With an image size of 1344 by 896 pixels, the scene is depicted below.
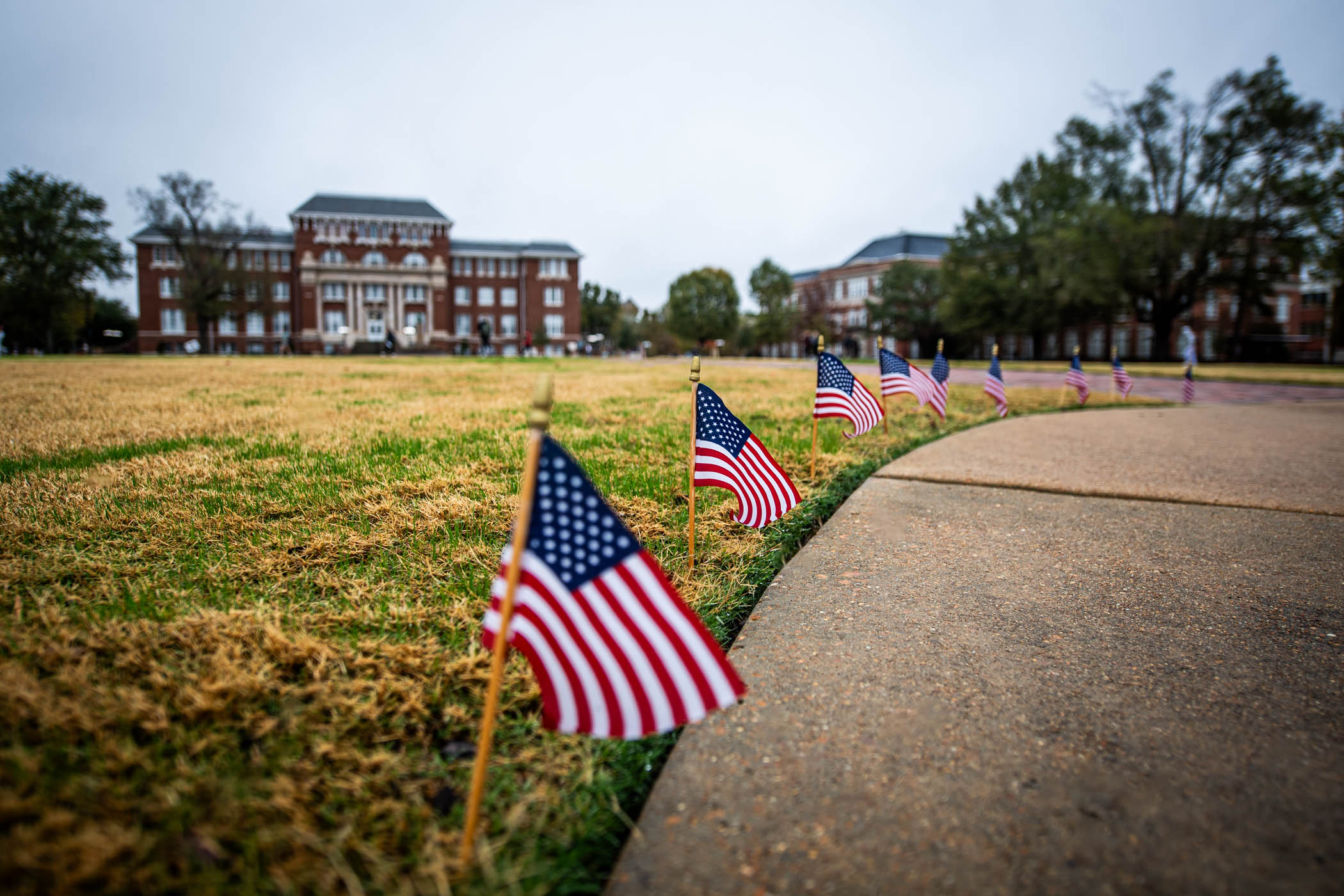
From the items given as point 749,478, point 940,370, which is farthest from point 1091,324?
point 749,478

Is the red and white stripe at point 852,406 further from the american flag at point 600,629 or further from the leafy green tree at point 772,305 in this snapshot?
the leafy green tree at point 772,305

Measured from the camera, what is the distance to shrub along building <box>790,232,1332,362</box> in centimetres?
4622

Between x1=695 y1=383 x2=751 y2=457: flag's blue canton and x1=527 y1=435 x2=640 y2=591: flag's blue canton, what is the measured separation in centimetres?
153

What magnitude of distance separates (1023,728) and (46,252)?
59.6m

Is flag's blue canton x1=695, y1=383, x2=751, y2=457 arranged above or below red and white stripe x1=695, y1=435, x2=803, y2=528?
above

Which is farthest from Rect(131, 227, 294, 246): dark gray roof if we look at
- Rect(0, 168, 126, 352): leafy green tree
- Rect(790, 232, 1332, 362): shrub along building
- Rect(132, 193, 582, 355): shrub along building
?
Rect(790, 232, 1332, 362): shrub along building

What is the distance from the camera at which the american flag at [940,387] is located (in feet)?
22.2

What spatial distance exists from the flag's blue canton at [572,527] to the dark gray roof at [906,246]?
74.5m

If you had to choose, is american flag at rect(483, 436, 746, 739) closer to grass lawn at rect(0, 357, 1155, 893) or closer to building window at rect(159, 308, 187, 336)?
grass lawn at rect(0, 357, 1155, 893)

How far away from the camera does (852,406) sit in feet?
15.8

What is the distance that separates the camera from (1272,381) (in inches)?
695

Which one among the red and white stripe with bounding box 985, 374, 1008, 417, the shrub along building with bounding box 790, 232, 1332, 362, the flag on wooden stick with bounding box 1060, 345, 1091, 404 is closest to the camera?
the red and white stripe with bounding box 985, 374, 1008, 417

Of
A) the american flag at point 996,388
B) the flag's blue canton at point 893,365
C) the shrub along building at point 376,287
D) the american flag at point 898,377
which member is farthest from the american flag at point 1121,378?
the shrub along building at point 376,287

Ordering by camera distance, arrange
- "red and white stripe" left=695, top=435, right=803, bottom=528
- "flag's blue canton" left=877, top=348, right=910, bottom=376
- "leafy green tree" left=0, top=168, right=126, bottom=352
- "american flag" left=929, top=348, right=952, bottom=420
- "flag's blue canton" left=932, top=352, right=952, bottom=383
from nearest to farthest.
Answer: "red and white stripe" left=695, top=435, right=803, bottom=528 < "flag's blue canton" left=877, top=348, right=910, bottom=376 < "american flag" left=929, top=348, right=952, bottom=420 < "flag's blue canton" left=932, top=352, right=952, bottom=383 < "leafy green tree" left=0, top=168, right=126, bottom=352
